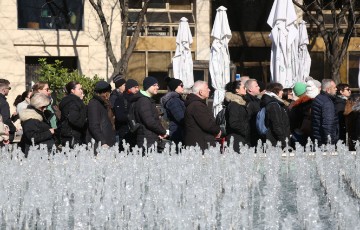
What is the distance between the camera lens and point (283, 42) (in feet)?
67.1

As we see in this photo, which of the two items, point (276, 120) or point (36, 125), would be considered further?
point (276, 120)

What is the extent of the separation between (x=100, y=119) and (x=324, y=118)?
9.65ft

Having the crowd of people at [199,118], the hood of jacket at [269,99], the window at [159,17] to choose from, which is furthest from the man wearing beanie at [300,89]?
the window at [159,17]

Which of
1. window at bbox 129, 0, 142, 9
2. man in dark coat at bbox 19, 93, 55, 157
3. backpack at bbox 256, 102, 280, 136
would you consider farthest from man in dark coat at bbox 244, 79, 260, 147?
window at bbox 129, 0, 142, 9

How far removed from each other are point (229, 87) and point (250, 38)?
1916 cm

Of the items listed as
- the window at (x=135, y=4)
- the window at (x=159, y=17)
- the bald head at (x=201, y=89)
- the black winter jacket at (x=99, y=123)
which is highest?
the window at (x=135, y=4)

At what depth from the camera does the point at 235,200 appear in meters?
8.83

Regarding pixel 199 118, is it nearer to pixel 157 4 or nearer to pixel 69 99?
pixel 69 99

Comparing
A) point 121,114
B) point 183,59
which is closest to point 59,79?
point 183,59

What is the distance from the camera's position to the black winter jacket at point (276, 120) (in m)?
12.0

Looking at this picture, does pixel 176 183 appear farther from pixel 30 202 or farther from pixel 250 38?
pixel 250 38

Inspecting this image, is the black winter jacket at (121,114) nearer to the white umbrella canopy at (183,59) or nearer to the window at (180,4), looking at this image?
the white umbrella canopy at (183,59)

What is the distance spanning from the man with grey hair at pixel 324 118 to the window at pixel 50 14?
17.6 meters

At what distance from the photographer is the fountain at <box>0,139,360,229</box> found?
7.93m
